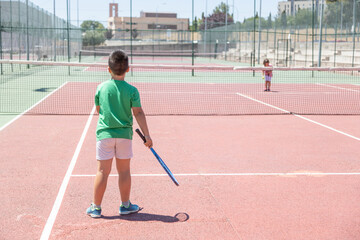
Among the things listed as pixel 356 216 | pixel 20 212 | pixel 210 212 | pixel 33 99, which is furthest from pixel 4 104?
pixel 356 216

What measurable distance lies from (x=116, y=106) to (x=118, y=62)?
0.40 meters

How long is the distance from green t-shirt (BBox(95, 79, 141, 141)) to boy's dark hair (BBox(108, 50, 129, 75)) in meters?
0.10

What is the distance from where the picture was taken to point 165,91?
17484 mm

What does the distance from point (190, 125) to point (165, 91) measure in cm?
757

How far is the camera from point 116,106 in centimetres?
437

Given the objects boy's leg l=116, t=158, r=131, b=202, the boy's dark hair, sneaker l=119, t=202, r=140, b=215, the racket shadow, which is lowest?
the racket shadow

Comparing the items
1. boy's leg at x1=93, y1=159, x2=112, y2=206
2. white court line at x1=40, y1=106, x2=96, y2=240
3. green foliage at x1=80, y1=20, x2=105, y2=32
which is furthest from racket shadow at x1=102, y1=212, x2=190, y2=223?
green foliage at x1=80, y1=20, x2=105, y2=32

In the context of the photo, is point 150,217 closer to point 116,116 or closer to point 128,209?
point 128,209

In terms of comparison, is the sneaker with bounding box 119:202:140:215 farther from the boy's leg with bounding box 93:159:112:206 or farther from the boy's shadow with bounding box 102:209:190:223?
the boy's leg with bounding box 93:159:112:206

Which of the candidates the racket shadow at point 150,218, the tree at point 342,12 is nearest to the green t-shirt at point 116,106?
the racket shadow at point 150,218

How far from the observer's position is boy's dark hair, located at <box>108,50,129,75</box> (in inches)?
170

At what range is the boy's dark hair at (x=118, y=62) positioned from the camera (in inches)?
170

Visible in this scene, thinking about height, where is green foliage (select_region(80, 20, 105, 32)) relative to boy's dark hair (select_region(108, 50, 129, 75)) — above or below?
above

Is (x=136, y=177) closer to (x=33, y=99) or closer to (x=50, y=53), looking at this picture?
(x=33, y=99)
